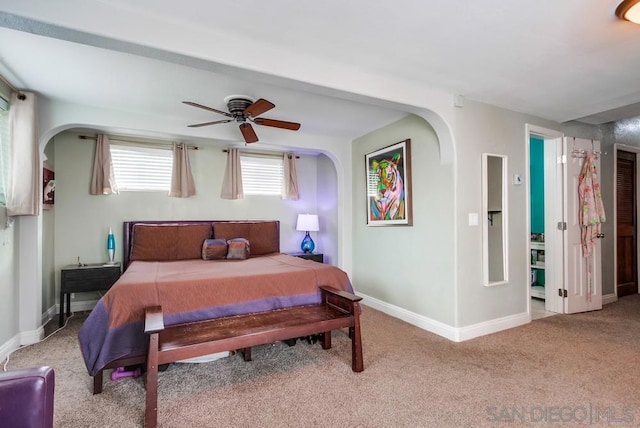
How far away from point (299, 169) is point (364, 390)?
3.91 m

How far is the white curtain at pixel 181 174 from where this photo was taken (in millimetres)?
4477

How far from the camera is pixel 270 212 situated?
519 centimetres

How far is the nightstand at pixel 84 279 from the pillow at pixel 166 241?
11.6 inches

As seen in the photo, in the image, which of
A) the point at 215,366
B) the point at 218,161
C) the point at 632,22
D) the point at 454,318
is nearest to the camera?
the point at 632,22

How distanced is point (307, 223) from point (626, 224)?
4.82 metres

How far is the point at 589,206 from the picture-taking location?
3859 mm

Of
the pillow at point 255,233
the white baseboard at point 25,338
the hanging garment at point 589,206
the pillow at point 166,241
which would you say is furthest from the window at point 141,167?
the hanging garment at point 589,206

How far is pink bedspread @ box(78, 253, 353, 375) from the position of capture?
6.89 ft

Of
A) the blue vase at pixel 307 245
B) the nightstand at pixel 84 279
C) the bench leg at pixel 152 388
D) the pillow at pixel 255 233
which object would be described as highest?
the pillow at pixel 255 233

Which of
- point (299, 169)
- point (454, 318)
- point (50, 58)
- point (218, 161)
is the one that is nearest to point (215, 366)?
point (454, 318)

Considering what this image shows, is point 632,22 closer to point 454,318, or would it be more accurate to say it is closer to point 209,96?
point 454,318

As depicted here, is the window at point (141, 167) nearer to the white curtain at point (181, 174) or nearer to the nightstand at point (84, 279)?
the white curtain at point (181, 174)

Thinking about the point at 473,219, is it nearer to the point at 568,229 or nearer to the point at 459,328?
the point at 459,328

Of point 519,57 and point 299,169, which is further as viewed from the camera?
point 299,169
